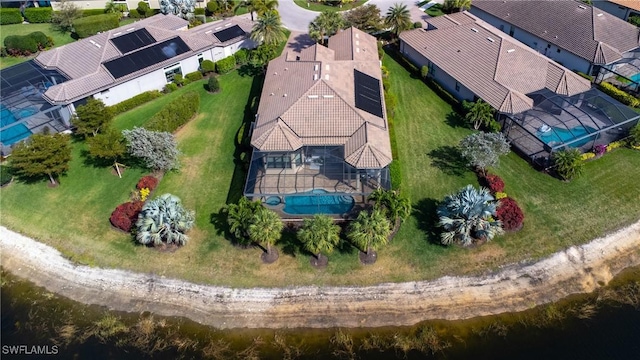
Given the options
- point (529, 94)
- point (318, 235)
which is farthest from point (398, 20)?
point (318, 235)

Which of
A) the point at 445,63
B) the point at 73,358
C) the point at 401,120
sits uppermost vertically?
the point at 445,63

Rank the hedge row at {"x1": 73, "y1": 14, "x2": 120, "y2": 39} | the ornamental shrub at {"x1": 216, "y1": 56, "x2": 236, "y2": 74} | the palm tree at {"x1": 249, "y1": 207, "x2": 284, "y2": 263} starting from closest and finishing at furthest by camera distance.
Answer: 1. the palm tree at {"x1": 249, "y1": 207, "x2": 284, "y2": 263}
2. the ornamental shrub at {"x1": 216, "y1": 56, "x2": 236, "y2": 74}
3. the hedge row at {"x1": 73, "y1": 14, "x2": 120, "y2": 39}

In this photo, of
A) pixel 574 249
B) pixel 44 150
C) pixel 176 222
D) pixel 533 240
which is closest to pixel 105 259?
pixel 176 222

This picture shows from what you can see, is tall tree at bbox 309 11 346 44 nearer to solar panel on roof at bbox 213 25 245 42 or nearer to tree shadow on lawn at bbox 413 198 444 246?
solar panel on roof at bbox 213 25 245 42

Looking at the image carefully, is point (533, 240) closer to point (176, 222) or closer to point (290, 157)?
point (290, 157)

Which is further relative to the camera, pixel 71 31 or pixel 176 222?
pixel 71 31

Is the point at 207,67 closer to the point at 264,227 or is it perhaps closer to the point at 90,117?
the point at 90,117

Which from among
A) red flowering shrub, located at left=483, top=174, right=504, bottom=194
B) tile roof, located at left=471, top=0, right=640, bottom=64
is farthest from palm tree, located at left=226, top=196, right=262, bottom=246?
tile roof, located at left=471, top=0, right=640, bottom=64
